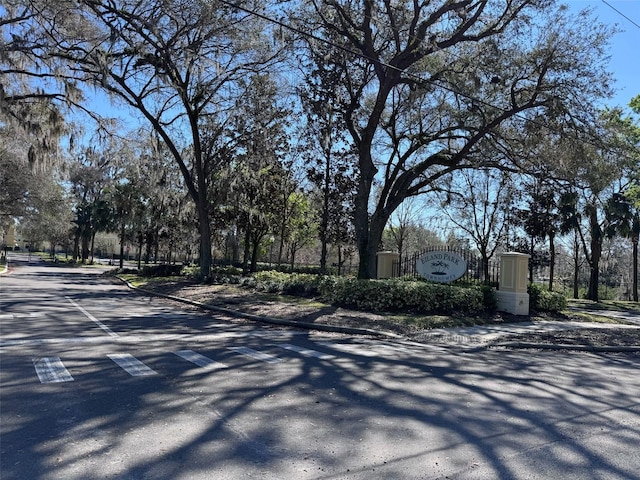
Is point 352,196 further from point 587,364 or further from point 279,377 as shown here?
point 279,377

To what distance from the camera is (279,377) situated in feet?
23.1

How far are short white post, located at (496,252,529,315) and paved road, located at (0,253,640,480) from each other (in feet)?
22.1

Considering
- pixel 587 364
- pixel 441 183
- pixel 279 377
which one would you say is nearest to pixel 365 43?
pixel 441 183

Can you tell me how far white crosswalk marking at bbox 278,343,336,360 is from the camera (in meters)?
8.87

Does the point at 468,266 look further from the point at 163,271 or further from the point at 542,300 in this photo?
the point at 163,271

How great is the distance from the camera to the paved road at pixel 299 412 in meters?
4.06

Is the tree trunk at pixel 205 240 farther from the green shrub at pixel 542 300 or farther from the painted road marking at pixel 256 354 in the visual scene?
the painted road marking at pixel 256 354

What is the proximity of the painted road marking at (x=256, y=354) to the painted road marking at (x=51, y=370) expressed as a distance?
9.50 feet

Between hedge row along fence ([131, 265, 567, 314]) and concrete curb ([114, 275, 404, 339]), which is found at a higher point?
hedge row along fence ([131, 265, 567, 314])

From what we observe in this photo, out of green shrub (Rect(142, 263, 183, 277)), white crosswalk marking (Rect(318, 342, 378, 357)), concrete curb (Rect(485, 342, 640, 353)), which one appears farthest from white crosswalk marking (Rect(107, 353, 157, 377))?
green shrub (Rect(142, 263, 183, 277))

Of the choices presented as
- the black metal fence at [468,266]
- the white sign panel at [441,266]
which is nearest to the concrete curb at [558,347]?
the black metal fence at [468,266]

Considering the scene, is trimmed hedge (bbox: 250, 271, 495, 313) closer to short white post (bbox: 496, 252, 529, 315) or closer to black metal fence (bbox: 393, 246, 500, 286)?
short white post (bbox: 496, 252, 529, 315)

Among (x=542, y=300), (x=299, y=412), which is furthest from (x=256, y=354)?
(x=542, y=300)

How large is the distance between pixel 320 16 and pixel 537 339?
1322cm
